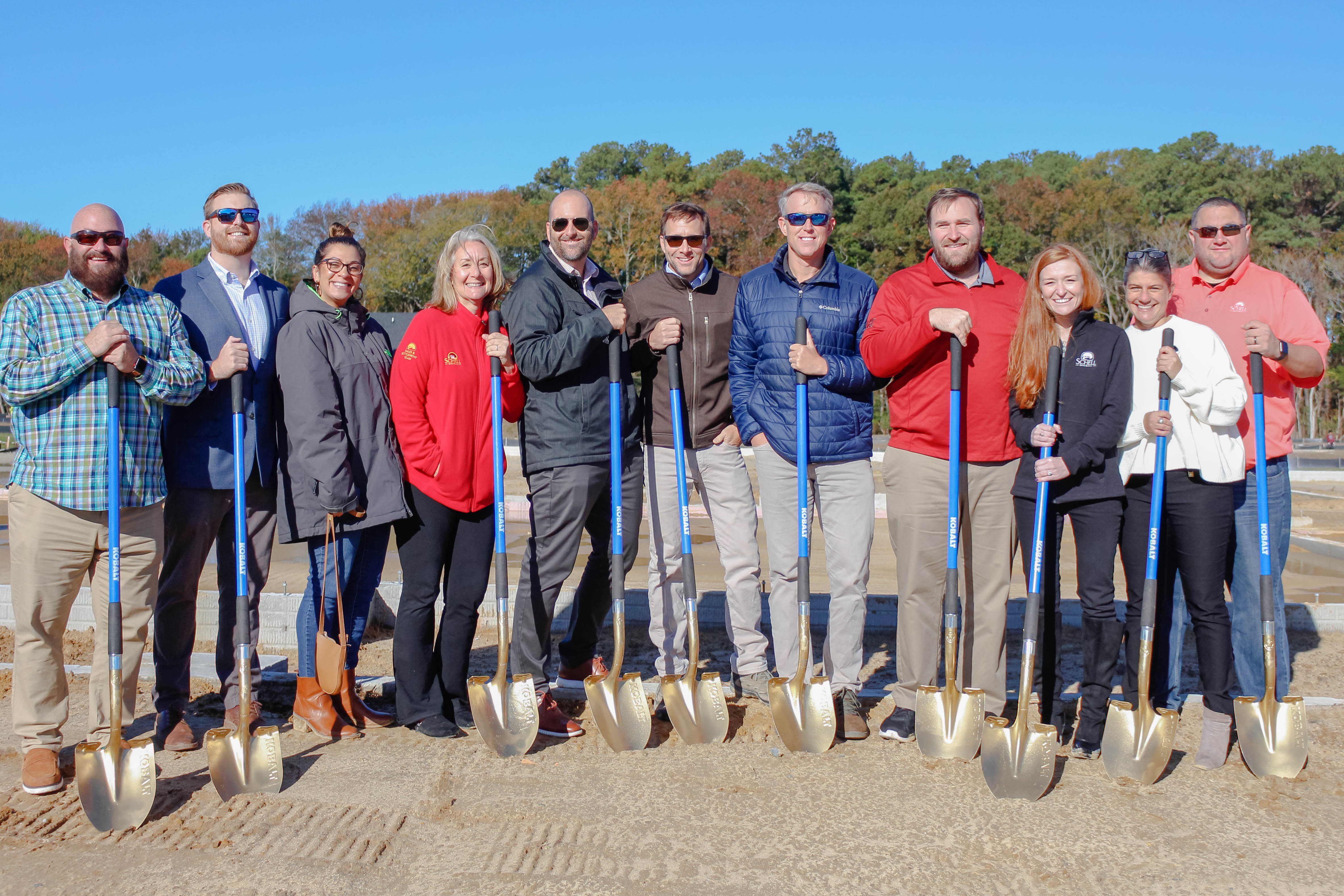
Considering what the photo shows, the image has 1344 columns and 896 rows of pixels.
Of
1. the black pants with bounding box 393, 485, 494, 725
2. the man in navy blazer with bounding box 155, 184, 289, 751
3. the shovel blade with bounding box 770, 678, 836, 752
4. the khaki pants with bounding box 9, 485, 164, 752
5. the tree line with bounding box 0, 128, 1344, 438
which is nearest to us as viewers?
the khaki pants with bounding box 9, 485, 164, 752

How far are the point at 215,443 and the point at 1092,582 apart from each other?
143 inches

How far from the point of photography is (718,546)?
14.9ft

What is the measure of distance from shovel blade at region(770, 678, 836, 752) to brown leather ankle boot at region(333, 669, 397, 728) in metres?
1.75

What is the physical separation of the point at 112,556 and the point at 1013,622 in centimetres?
472

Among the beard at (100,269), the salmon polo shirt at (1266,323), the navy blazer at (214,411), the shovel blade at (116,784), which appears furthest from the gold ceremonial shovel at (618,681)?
the salmon polo shirt at (1266,323)

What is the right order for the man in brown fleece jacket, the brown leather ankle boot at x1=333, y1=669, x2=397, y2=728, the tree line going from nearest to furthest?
1. the brown leather ankle boot at x1=333, y1=669, x2=397, y2=728
2. the man in brown fleece jacket
3. the tree line

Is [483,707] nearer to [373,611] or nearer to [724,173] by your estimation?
[373,611]

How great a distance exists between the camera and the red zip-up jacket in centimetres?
410

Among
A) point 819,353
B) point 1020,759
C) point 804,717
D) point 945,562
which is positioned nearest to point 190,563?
point 804,717

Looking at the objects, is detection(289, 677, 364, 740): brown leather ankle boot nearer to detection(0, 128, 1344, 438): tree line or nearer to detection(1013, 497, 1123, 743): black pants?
detection(1013, 497, 1123, 743): black pants

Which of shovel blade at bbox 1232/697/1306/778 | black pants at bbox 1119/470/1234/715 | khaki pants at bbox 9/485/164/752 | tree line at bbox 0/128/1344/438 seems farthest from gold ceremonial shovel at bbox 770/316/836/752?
tree line at bbox 0/128/1344/438

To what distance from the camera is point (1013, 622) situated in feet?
19.2

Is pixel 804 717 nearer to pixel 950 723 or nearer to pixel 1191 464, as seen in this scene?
pixel 950 723

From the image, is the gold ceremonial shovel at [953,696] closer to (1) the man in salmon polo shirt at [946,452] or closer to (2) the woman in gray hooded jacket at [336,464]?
(1) the man in salmon polo shirt at [946,452]
